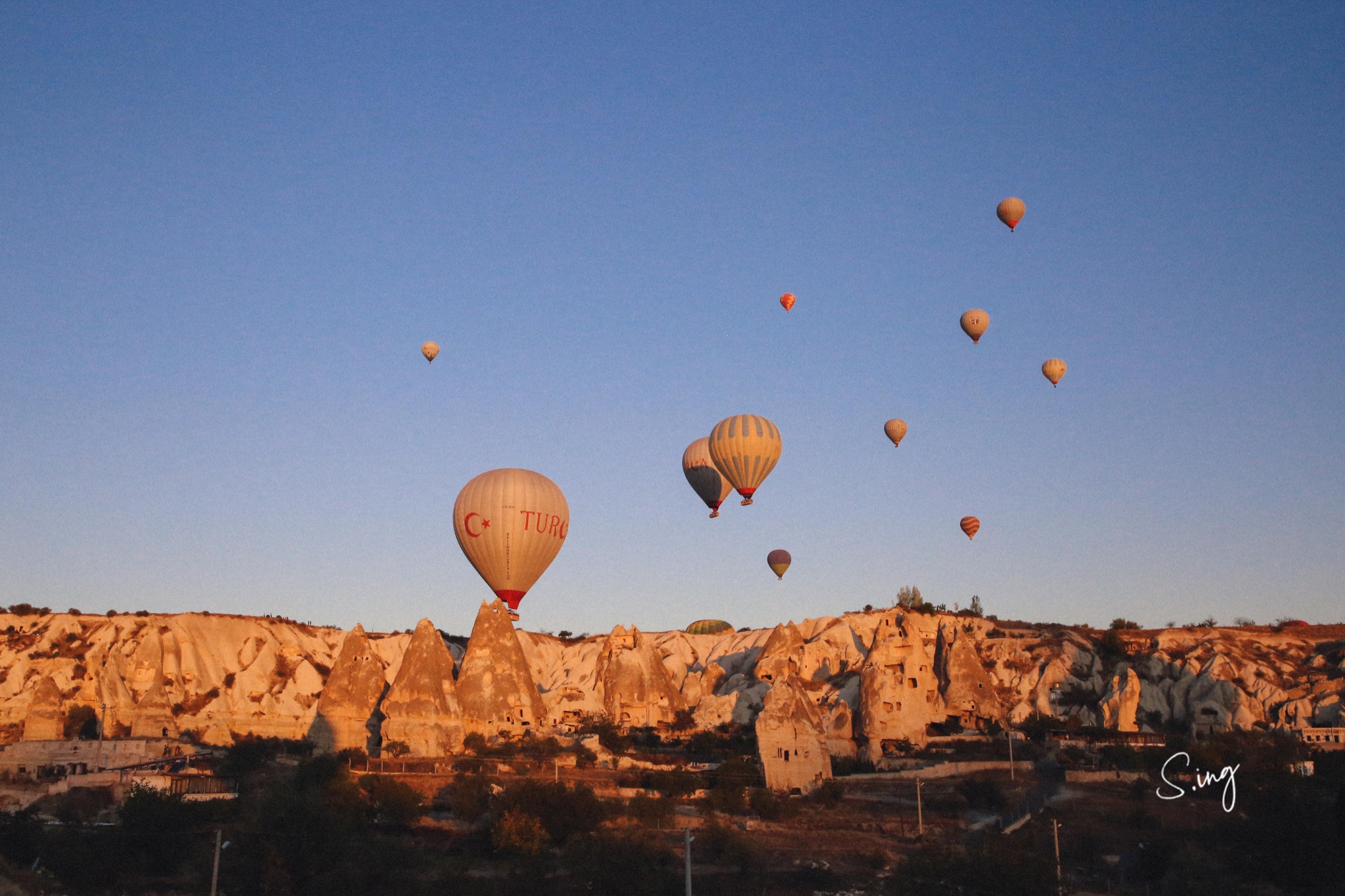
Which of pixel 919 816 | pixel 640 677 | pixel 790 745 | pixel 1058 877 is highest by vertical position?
pixel 640 677

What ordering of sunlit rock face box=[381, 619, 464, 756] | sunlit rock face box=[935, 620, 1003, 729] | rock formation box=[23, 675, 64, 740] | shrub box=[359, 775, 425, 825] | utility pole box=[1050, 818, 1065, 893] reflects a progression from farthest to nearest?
sunlit rock face box=[935, 620, 1003, 729] < rock formation box=[23, 675, 64, 740] < sunlit rock face box=[381, 619, 464, 756] < shrub box=[359, 775, 425, 825] < utility pole box=[1050, 818, 1065, 893]

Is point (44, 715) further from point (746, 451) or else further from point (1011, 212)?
point (1011, 212)

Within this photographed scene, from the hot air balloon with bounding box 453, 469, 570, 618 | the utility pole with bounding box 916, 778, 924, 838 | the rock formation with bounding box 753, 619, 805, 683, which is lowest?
the utility pole with bounding box 916, 778, 924, 838

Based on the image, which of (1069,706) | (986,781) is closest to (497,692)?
(986,781)

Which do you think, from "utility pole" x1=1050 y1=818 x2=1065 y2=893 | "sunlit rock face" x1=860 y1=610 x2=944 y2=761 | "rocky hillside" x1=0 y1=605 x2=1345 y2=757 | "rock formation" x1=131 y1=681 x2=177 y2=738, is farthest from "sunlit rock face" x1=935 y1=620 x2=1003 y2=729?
"rock formation" x1=131 y1=681 x2=177 y2=738

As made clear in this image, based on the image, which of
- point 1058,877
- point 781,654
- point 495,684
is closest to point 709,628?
point 781,654

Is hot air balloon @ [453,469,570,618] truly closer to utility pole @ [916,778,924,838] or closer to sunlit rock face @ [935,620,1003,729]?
sunlit rock face @ [935,620,1003,729]
